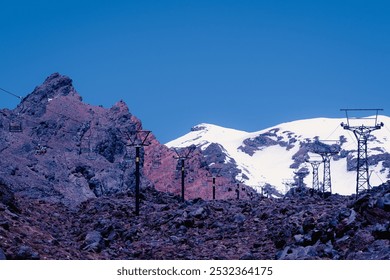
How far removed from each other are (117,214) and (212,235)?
1155 cm

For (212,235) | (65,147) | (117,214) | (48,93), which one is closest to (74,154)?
(65,147)

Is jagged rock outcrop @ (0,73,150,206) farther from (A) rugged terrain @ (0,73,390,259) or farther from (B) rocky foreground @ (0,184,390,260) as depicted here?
(B) rocky foreground @ (0,184,390,260)

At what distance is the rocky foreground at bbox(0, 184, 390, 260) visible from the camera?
1514 centimetres

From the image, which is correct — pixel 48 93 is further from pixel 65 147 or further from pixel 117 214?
pixel 117 214

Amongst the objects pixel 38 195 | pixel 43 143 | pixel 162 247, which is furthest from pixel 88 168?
pixel 162 247

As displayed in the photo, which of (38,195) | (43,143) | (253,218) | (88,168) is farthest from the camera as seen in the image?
(43,143)

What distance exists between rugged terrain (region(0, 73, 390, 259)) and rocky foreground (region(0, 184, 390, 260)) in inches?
1.8

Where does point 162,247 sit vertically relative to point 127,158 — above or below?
below

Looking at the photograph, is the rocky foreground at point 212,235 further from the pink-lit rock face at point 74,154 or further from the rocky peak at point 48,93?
the rocky peak at point 48,93

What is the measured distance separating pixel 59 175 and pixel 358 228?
57500mm

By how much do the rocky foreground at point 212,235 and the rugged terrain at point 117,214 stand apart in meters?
0.05

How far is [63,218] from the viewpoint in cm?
3409

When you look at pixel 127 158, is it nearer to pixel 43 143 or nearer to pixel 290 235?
pixel 43 143

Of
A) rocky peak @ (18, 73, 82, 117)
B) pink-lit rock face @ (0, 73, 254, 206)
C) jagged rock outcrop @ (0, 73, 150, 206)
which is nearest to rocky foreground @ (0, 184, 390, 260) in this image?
pink-lit rock face @ (0, 73, 254, 206)
